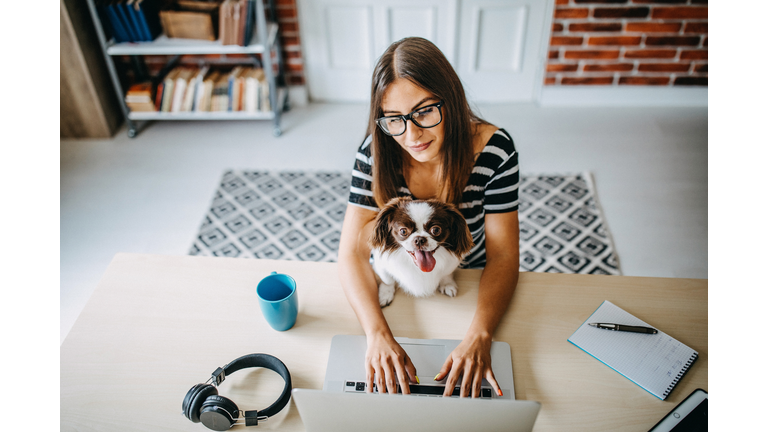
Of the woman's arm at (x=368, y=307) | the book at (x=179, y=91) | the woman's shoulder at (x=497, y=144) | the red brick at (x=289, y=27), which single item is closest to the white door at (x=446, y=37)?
the red brick at (x=289, y=27)

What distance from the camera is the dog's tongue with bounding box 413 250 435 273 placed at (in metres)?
0.91

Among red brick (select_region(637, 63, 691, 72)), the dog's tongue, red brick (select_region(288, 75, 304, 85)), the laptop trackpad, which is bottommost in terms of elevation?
red brick (select_region(288, 75, 304, 85))

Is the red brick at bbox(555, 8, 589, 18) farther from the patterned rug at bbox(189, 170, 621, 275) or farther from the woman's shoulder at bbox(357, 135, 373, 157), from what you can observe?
the woman's shoulder at bbox(357, 135, 373, 157)

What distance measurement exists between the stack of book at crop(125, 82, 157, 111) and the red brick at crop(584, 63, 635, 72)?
2.93 m

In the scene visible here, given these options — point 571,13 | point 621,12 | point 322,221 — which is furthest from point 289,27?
point 621,12

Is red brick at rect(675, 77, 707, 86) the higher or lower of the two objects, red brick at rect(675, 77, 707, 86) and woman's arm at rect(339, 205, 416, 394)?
the lower

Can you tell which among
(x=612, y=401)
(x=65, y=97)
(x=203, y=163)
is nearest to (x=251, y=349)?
(x=612, y=401)

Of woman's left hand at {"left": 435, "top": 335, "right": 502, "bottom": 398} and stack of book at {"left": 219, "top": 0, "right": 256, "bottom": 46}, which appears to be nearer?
woman's left hand at {"left": 435, "top": 335, "right": 502, "bottom": 398}

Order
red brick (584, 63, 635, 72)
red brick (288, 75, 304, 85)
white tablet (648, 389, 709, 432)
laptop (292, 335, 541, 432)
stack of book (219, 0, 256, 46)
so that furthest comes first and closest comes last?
red brick (288, 75, 304, 85), red brick (584, 63, 635, 72), stack of book (219, 0, 256, 46), white tablet (648, 389, 709, 432), laptop (292, 335, 541, 432)

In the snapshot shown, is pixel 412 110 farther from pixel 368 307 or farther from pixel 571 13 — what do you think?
pixel 571 13

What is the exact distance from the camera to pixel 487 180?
1099mm

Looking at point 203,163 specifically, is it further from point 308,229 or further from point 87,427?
point 87,427

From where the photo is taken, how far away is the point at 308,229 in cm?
238

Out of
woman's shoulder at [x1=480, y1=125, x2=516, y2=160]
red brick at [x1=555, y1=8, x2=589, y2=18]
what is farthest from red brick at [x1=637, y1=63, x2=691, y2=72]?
woman's shoulder at [x1=480, y1=125, x2=516, y2=160]
